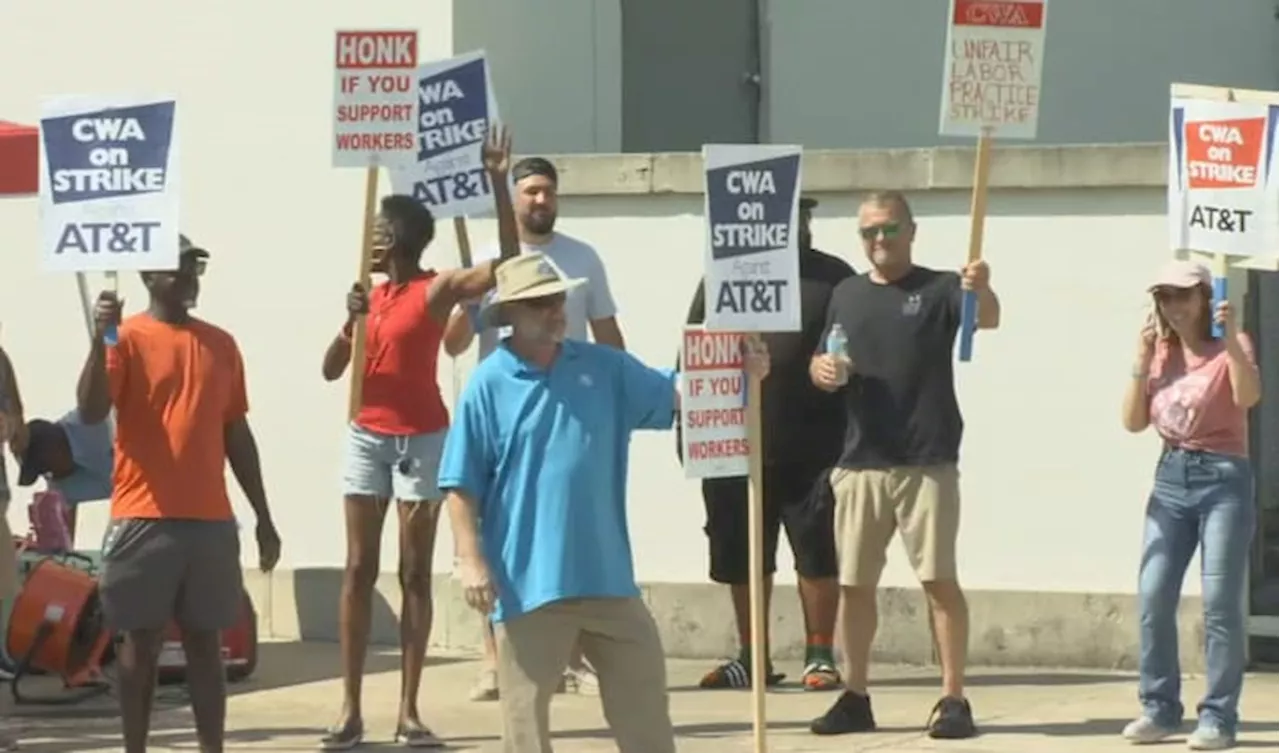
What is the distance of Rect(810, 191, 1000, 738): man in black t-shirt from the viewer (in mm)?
10531

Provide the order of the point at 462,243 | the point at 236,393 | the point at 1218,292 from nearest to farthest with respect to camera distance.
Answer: the point at 236,393, the point at 1218,292, the point at 462,243

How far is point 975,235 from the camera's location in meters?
10.2

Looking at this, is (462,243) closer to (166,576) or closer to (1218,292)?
(166,576)

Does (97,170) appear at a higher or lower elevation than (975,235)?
higher

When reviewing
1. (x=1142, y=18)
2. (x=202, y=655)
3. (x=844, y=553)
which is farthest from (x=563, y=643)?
(x=1142, y=18)

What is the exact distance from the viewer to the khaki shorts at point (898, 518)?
1052cm

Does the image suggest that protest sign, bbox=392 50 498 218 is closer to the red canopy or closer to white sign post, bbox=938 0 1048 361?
white sign post, bbox=938 0 1048 361

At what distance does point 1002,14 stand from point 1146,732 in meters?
2.66

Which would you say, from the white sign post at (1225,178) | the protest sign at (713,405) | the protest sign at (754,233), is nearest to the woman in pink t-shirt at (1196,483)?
the white sign post at (1225,178)

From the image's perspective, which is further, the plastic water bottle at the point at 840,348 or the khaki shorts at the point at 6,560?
the plastic water bottle at the point at 840,348

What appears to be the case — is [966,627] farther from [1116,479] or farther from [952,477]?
[1116,479]

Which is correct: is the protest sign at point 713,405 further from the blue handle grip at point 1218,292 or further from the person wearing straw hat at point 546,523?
the blue handle grip at point 1218,292

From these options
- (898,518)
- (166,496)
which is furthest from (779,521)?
(166,496)

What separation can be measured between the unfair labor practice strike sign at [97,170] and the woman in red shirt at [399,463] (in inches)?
41.0
